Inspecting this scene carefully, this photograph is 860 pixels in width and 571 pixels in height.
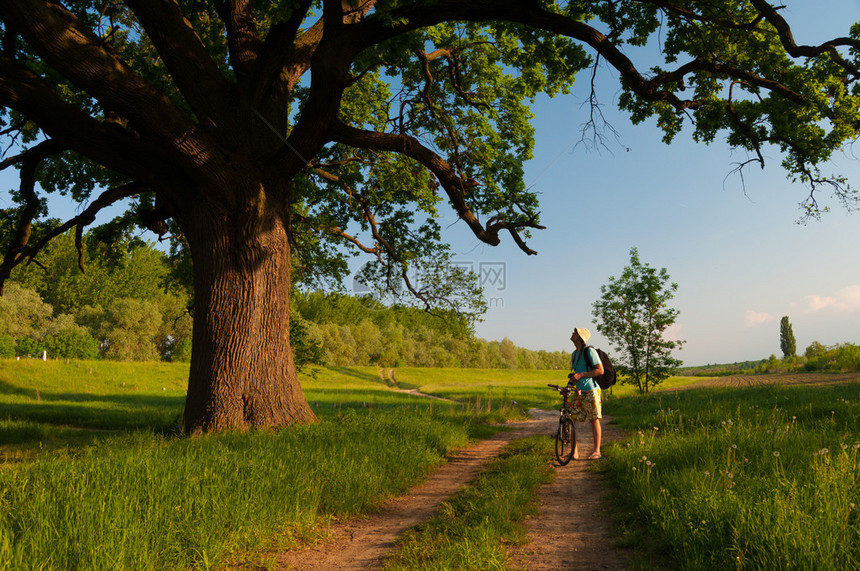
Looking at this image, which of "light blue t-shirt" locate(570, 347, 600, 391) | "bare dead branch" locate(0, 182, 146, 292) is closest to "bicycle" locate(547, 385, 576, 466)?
"light blue t-shirt" locate(570, 347, 600, 391)

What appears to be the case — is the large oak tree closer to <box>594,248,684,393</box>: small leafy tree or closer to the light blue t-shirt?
the light blue t-shirt

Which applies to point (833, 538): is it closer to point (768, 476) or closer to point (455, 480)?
point (768, 476)

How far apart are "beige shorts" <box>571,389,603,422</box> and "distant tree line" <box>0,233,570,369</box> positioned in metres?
14.6

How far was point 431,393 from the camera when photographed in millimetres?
40969

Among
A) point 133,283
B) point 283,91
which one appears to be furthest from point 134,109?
point 133,283

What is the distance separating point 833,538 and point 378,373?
5458 cm

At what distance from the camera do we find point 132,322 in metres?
54.0

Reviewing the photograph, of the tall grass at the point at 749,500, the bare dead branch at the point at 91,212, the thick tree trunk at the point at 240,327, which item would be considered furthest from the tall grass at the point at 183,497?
the bare dead branch at the point at 91,212

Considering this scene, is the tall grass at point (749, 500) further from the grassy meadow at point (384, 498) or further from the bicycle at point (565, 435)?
the bicycle at point (565, 435)

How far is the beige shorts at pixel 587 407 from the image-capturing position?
28.7 feet

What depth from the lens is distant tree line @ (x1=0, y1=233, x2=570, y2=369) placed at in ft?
157

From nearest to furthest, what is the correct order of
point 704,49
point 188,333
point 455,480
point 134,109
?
point 455,480
point 134,109
point 704,49
point 188,333

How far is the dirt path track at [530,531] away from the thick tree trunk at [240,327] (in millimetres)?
3715

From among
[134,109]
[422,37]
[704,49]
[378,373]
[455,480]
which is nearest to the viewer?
[455,480]
